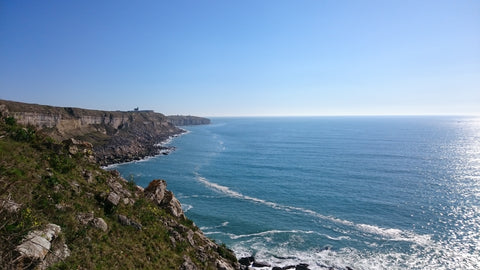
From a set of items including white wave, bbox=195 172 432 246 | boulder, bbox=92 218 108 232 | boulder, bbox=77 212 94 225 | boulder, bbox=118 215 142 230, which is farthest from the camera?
white wave, bbox=195 172 432 246

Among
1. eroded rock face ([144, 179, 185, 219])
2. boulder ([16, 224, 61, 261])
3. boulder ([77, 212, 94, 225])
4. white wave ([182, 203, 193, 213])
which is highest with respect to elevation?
boulder ([16, 224, 61, 261])

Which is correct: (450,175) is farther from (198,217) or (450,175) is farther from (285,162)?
(198,217)

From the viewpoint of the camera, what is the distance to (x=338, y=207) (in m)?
48.4

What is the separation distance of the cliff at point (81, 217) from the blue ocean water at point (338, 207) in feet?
22.4

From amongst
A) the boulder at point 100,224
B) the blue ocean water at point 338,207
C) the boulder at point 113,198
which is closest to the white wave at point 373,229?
the blue ocean water at point 338,207

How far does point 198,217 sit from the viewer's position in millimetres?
44719

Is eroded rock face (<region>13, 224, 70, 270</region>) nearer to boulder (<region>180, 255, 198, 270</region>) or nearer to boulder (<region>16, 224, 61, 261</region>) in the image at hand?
boulder (<region>16, 224, 61, 261</region>)

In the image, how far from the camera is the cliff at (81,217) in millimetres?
12508

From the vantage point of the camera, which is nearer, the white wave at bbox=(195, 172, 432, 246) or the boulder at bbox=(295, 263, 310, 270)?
the boulder at bbox=(295, 263, 310, 270)

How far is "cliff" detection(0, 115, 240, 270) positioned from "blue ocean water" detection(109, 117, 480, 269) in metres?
6.83

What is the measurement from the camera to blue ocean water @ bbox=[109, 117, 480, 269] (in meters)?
34.4

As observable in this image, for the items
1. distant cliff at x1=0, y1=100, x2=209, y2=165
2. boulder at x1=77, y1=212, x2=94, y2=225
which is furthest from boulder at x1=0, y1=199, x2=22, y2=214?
distant cliff at x1=0, y1=100, x2=209, y2=165

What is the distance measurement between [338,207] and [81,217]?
4213 cm

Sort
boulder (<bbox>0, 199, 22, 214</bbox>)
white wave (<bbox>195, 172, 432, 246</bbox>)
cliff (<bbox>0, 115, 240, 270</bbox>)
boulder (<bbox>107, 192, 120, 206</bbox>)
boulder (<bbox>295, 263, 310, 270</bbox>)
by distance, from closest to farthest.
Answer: boulder (<bbox>0, 199, 22, 214</bbox>) → cliff (<bbox>0, 115, 240, 270</bbox>) → boulder (<bbox>107, 192, 120, 206</bbox>) → boulder (<bbox>295, 263, 310, 270</bbox>) → white wave (<bbox>195, 172, 432, 246</bbox>)
